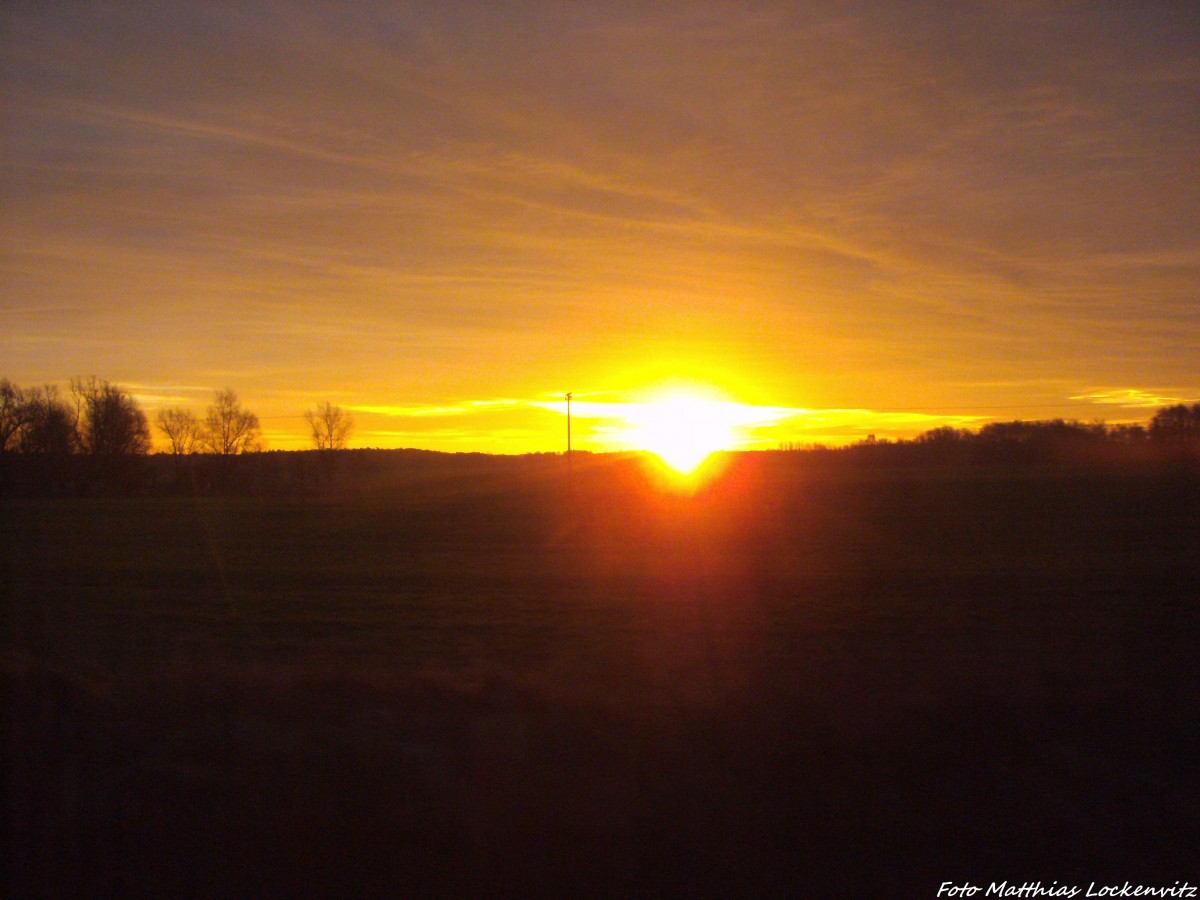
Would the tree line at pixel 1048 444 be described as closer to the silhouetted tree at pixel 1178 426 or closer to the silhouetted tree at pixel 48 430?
the silhouetted tree at pixel 1178 426

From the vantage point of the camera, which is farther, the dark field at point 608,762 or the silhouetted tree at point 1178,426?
the silhouetted tree at point 1178,426

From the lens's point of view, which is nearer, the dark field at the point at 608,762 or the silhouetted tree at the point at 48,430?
the dark field at the point at 608,762

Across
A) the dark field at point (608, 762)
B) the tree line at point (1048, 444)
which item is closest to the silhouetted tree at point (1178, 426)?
the tree line at point (1048, 444)

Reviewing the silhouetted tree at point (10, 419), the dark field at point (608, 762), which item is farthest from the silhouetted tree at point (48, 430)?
the dark field at point (608, 762)

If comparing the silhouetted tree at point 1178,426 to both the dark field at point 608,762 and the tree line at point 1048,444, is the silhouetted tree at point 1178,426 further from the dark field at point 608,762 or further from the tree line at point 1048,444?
the dark field at point 608,762

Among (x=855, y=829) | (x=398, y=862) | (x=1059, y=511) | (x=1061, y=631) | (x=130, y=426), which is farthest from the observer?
(x=130, y=426)

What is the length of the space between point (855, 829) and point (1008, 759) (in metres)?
1.35

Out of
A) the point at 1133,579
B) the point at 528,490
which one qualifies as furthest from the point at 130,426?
the point at 1133,579

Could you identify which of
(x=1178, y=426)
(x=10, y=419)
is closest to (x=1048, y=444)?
(x=1178, y=426)

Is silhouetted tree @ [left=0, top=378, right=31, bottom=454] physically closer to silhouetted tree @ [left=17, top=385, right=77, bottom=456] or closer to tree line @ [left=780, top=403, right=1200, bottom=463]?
silhouetted tree @ [left=17, top=385, right=77, bottom=456]

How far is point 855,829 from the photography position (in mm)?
4824

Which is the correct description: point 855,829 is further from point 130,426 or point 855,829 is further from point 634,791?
point 130,426

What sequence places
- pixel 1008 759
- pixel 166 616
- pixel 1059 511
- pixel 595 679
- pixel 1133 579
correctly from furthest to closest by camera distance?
pixel 1059 511
pixel 1133 579
pixel 166 616
pixel 595 679
pixel 1008 759

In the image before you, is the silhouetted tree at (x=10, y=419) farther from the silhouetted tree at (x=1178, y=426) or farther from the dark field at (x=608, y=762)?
the silhouetted tree at (x=1178, y=426)
